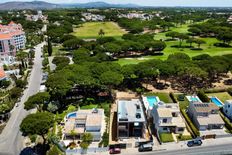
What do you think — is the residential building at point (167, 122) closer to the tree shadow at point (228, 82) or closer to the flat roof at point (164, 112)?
the flat roof at point (164, 112)

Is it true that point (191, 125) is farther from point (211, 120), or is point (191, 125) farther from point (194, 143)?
point (194, 143)

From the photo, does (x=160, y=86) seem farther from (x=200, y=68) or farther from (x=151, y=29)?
(x=151, y=29)

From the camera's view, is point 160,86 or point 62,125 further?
point 160,86

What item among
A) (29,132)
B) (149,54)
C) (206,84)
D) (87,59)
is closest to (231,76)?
(206,84)

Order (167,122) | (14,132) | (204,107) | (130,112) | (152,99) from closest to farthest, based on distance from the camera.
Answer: (167,122) < (130,112) < (14,132) < (204,107) < (152,99)

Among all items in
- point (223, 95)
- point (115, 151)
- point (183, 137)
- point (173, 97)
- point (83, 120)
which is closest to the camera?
point (115, 151)

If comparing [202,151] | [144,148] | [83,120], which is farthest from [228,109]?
[83,120]
